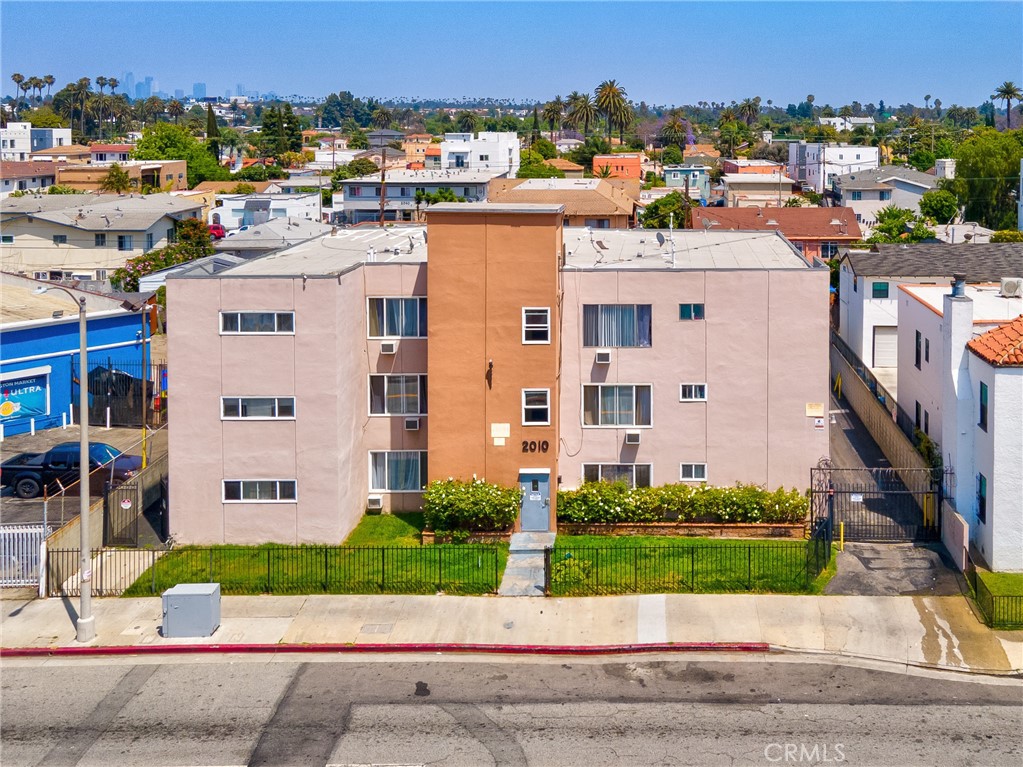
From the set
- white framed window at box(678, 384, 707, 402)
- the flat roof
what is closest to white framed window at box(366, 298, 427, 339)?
white framed window at box(678, 384, 707, 402)

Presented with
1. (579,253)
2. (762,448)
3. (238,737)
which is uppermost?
(579,253)

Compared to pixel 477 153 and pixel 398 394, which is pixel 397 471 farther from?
pixel 477 153

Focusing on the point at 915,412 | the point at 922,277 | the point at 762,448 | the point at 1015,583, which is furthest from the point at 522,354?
the point at 922,277

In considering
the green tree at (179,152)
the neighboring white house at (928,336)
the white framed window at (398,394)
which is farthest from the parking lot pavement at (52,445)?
the green tree at (179,152)

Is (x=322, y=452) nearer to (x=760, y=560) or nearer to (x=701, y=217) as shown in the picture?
(x=760, y=560)

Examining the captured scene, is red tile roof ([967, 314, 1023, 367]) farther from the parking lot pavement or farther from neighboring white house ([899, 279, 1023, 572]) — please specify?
the parking lot pavement

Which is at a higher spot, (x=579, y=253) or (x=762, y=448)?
(x=579, y=253)

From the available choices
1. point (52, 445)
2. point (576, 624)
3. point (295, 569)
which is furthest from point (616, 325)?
point (52, 445)
